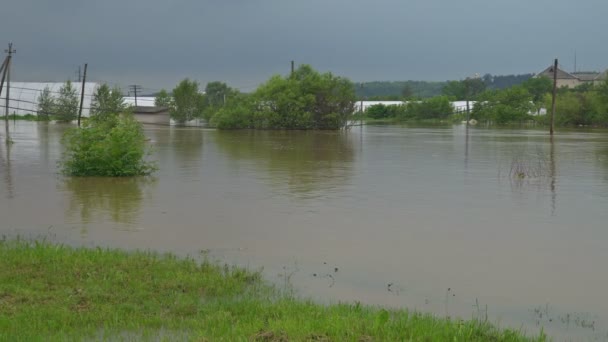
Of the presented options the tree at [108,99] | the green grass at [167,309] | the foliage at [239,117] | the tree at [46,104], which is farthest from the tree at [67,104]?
the green grass at [167,309]

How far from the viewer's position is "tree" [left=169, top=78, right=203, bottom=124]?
78.6m

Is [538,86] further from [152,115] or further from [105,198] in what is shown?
[105,198]

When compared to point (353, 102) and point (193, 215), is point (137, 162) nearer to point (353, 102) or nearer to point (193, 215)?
point (193, 215)

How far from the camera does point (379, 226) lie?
1212 centimetres

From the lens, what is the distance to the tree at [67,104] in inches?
3012

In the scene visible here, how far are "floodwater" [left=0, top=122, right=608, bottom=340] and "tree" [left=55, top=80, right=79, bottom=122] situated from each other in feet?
185

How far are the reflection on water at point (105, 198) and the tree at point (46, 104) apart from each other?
2491 inches

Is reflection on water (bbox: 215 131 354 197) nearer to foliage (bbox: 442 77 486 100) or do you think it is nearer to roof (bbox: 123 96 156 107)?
roof (bbox: 123 96 156 107)

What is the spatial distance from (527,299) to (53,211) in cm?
930

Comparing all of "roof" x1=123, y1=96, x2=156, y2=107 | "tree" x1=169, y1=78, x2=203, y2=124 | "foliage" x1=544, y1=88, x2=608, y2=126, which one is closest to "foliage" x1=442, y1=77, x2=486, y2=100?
"roof" x1=123, y1=96, x2=156, y2=107

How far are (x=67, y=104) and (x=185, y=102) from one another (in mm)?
13634

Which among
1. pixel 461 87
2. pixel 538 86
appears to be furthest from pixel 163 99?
pixel 461 87

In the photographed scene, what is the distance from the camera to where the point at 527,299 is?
25.1 ft

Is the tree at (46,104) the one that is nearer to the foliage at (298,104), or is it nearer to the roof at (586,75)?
the foliage at (298,104)
